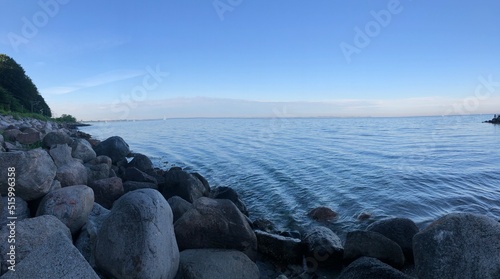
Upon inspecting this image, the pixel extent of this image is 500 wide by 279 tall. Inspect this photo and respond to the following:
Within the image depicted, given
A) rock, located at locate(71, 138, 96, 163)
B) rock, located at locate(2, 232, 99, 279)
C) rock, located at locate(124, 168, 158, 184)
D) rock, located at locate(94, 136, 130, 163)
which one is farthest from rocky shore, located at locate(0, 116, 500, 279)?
rock, located at locate(94, 136, 130, 163)

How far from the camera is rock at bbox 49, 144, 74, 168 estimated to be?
418 inches

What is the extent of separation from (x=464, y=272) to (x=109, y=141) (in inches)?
805

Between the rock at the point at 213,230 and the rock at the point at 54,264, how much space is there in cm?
289

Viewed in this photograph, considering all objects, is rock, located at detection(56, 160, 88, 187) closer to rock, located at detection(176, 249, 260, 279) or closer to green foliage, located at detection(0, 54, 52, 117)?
rock, located at detection(176, 249, 260, 279)

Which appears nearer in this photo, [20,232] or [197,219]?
[20,232]

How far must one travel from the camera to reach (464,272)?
487 cm

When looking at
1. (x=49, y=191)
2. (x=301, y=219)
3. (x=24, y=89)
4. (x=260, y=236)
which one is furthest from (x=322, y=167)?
(x=24, y=89)

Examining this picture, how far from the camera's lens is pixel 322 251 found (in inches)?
307

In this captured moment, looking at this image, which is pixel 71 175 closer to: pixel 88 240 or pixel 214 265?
pixel 88 240

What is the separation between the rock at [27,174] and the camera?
264 inches

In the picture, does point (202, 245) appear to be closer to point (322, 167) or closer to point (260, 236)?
point (260, 236)

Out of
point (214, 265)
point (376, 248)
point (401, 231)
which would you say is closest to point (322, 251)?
point (376, 248)

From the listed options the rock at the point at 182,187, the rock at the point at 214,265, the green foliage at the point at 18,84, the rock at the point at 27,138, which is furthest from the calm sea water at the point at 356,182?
the green foliage at the point at 18,84

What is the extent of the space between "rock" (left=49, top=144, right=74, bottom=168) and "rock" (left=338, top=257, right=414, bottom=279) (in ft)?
31.6
